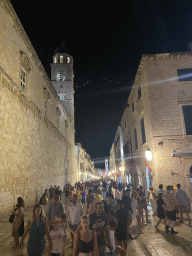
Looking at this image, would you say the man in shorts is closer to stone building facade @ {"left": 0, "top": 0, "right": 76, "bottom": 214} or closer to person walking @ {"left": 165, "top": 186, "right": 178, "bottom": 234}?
person walking @ {"left": 165, "top": 186, "right": 178, "bottom": 234}

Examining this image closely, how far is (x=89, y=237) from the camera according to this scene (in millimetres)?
3377

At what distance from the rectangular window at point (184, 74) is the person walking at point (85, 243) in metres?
13.7

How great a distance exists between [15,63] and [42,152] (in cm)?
729

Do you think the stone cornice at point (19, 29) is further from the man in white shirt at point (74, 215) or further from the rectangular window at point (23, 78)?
the man in white shirt at point (74, 215)

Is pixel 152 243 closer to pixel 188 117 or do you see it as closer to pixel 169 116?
pixel 169 116

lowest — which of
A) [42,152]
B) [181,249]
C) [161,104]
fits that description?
[181,249]

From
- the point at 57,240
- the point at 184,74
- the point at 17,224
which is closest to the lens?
the point at 57,240

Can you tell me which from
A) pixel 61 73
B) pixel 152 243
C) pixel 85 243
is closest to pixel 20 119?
pixel 152 243

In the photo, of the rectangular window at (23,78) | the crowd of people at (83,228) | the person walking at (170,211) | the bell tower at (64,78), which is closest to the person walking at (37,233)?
the crowd of people at (83,228)

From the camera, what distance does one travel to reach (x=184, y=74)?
14523mm

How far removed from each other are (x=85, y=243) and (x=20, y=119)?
9.79m

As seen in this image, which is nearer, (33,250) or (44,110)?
(33,250)

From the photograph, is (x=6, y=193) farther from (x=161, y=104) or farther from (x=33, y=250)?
(x=161, y=104)

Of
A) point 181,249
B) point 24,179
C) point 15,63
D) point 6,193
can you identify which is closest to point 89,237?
point 181,249
